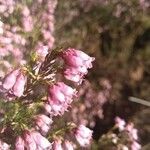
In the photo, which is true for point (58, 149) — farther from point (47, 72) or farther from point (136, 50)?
point (136, 50)

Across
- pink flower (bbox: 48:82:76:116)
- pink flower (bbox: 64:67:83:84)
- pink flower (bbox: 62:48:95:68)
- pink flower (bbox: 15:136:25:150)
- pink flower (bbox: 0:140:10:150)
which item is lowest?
pink flower (bbox: 0:140:10:150)

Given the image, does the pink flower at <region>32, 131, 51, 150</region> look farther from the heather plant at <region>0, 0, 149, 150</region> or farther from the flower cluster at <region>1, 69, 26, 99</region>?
the flower cluster at <region>1, 69, 26, 99</region>

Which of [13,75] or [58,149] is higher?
[13,75]

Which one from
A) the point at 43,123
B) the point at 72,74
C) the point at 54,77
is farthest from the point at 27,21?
the point at 72,74

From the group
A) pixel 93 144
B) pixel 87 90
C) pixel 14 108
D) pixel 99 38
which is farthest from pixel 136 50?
pixel 14 108

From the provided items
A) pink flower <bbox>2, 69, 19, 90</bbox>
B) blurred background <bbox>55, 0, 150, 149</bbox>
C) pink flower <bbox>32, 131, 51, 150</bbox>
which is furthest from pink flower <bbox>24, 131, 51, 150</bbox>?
blurred background <bbox>55, 0, 150, 149</bbox>
